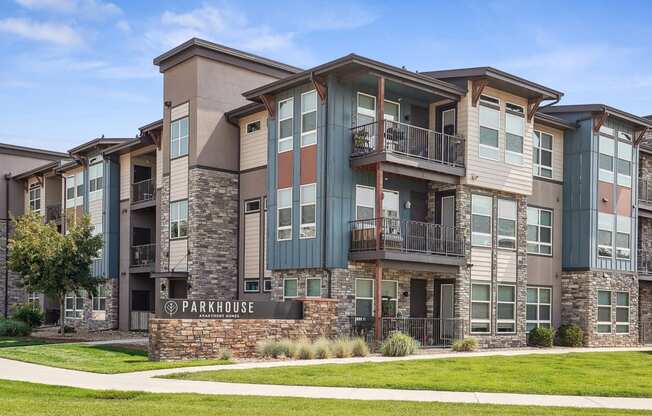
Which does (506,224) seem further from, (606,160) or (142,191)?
Answer: (142,191)

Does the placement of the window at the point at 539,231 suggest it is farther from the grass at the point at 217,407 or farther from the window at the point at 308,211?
the grass at the point at 217,407

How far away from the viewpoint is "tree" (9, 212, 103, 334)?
104ft

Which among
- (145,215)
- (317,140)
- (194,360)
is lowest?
(194,360)

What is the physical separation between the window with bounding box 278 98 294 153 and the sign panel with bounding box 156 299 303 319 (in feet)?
20.7

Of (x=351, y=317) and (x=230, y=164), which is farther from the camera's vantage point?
(x=230, y=164)

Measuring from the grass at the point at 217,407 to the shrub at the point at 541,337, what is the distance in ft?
58.4

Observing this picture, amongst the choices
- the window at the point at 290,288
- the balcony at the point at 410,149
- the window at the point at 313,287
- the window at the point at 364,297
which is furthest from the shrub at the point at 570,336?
the window at the point at 290,288

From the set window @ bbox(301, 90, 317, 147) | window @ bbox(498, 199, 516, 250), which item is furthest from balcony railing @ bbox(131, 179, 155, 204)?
window @ bbox(498, 199, 516, 250)

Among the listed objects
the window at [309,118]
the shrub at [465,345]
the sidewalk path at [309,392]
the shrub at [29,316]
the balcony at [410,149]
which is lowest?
the shrub at [29,316]

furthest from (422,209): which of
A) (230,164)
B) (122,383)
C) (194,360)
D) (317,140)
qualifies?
(122,383)

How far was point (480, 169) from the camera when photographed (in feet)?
94.7

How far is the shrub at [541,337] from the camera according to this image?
30.8 meters

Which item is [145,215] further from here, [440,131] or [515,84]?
[515,84]

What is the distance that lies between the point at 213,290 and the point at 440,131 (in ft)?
35.0
